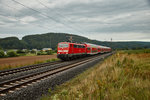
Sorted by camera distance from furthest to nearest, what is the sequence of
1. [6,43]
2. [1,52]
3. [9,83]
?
[6,43]
[1,52]
[9,83]

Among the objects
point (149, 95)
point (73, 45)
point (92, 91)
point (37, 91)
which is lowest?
point (37, 91)

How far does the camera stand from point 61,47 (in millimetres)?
20469

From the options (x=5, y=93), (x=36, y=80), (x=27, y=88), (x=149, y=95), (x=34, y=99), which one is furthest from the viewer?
(x=36, y=80)

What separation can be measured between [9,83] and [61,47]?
1359 cm

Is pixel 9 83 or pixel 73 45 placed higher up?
pixel 73 45

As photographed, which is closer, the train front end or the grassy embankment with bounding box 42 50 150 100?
the grassy embankment with bounding box 42 50 150 100

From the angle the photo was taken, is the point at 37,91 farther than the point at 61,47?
No

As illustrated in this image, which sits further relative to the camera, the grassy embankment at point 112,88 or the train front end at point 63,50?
the train front end at point 63,50

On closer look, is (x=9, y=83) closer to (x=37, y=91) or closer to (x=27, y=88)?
(x=27, y=88)

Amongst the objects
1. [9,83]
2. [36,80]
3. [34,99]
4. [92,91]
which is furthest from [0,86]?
[92,91]

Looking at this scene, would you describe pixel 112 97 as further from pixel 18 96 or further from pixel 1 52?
pixel 1 52

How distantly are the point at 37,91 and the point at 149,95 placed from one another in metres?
5.04

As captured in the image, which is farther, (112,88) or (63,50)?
(63,50)

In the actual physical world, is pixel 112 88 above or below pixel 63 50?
below
